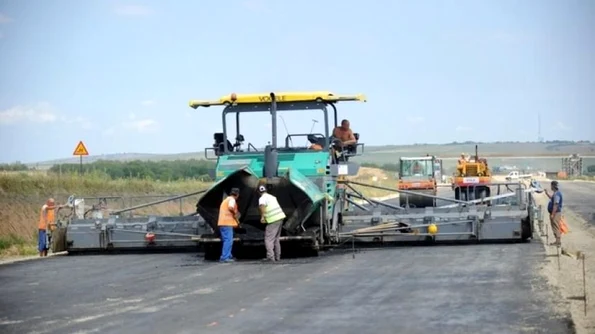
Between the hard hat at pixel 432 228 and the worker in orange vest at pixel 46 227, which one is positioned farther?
the worker in orange vest at pixel 46 227

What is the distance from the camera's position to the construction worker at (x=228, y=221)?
18.9 metres

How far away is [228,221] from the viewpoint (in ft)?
62.2

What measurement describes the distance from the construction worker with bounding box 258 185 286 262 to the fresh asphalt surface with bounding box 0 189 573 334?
15.6 inches

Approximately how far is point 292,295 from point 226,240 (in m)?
5.55

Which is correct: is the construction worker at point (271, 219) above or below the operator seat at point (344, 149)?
below

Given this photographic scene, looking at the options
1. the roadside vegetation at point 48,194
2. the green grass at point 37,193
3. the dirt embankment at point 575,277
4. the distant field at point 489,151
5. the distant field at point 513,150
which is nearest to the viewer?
the dirt embankment at point 575,277

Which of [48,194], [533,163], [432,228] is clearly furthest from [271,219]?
[533,163]

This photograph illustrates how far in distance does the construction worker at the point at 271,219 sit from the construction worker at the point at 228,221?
49cm

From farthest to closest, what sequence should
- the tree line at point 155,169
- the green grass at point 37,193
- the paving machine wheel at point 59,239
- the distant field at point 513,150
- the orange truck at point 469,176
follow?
the distant field at point 513,150
the tree line at point 155,169
the orange truck at point 469,176
the green grass at point 37,193
the paving machine wheel at point 59,239

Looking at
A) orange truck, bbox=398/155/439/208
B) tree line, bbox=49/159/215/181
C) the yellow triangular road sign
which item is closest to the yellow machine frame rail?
the yellow triangular road sign

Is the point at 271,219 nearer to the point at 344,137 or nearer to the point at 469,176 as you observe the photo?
the point at 344,137

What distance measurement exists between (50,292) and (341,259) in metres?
6.18

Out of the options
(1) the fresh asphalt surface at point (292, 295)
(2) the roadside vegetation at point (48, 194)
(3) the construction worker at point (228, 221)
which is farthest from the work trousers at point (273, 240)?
(2) the roadside vegetation at point (48, 194)

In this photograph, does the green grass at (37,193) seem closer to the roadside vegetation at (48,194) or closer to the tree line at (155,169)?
the roadside vegetation at (48,194)
